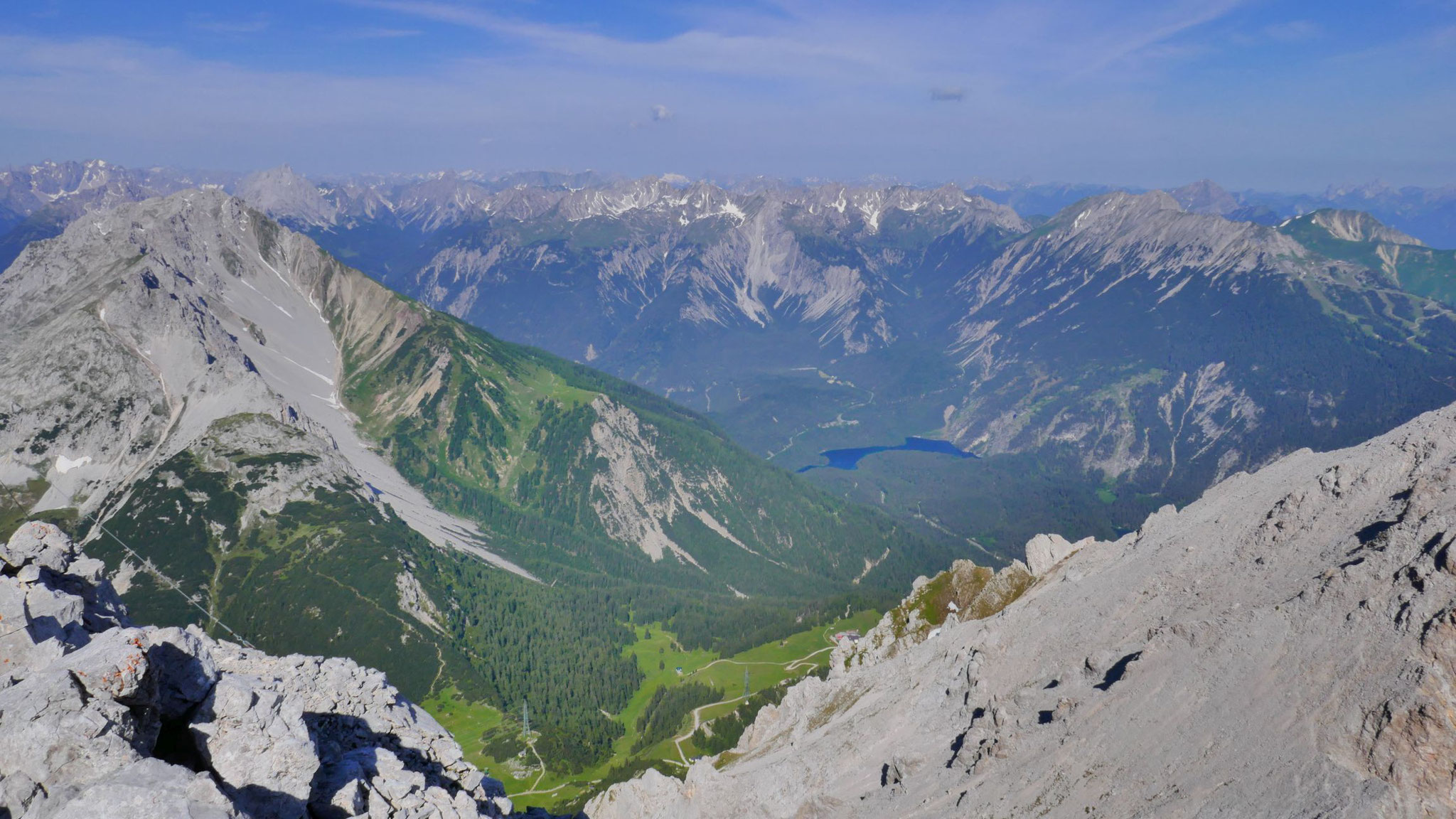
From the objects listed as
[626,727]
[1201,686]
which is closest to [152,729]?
[1201,686]

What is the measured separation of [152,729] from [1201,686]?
6366 cm

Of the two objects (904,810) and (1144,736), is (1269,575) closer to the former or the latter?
(1144,736)

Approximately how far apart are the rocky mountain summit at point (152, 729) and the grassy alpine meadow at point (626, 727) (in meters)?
90.2

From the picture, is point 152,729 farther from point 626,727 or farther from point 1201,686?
point 626,727

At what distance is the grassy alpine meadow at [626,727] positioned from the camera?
136750 mm

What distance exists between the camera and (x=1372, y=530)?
58750 mm

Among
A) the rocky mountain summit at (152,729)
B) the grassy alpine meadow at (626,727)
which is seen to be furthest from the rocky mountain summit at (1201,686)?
the grassy alpine meadow at (626,727)

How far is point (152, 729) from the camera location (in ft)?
96.7

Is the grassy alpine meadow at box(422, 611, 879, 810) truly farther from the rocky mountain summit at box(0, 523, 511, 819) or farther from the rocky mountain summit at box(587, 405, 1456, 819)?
the rocky mountain summit at box(0, 523, 511, 819)

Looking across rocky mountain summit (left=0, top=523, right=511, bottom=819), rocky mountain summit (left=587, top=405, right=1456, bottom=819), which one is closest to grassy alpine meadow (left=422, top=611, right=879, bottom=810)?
rocky mountain summit (left=587, top=405, right=1456, bottom=819)

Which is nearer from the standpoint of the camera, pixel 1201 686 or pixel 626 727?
pixel 1201 686

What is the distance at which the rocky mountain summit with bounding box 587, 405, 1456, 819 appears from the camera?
47.3m

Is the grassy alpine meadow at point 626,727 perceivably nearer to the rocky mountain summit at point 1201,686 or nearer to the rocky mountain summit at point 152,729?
the rocky mountain summit at point 1201,686

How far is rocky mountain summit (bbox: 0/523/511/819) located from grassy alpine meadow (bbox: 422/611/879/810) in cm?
9024
